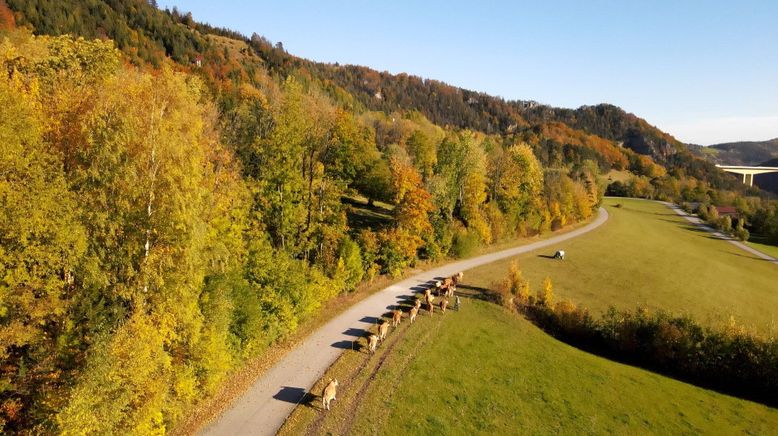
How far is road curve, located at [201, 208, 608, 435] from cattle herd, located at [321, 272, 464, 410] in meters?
1.59

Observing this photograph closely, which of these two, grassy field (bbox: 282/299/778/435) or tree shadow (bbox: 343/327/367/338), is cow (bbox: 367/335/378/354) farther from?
tree shadow (bbox: 343/327/367/338)

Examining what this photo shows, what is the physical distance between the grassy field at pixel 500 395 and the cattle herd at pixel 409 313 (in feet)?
2.18

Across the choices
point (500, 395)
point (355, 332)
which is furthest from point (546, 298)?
point (355, 332)

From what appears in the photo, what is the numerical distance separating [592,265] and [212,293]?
51450mm

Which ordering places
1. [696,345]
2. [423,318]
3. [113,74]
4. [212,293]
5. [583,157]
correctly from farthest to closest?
[583,157]
[423,318]
[696,345]
[113,74]
[212,293]

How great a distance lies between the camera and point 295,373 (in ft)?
75.6

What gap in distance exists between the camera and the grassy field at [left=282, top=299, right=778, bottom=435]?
20109 millimetres

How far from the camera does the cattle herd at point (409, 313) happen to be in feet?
65.9

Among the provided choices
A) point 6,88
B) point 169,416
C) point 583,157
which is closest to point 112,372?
point 169,416

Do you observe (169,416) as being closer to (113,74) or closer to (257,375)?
(257,375)

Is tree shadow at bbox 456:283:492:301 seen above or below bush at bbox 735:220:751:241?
above

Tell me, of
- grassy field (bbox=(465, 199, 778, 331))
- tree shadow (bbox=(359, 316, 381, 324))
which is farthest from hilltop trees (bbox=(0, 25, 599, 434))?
grassy field (bbox=(465, 199, 778, 331))

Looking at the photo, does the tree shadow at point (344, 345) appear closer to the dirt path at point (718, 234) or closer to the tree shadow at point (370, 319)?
the tree shadow at point (370, 319)

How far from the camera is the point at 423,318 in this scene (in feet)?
106
